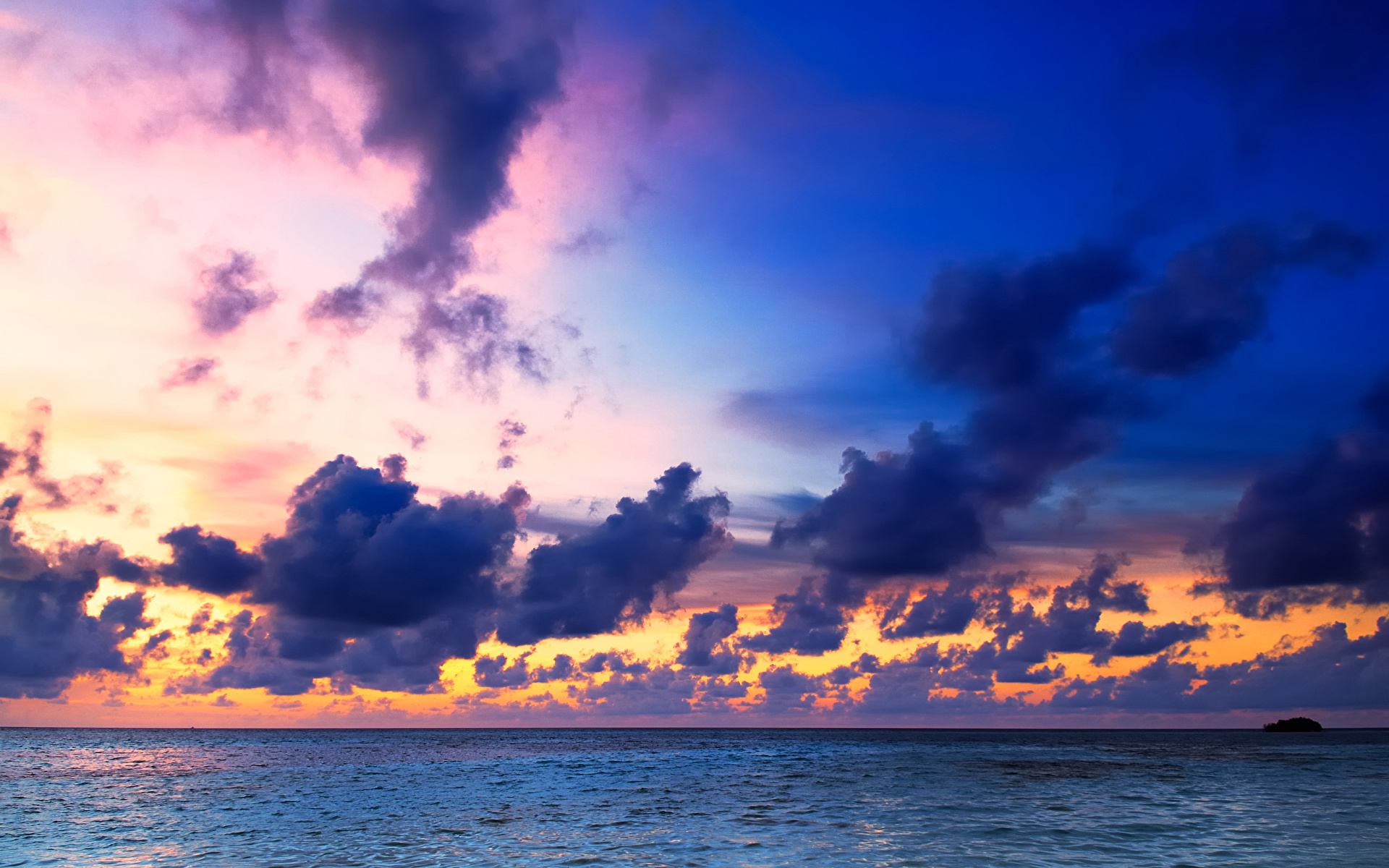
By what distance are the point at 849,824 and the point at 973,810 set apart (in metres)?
10.2

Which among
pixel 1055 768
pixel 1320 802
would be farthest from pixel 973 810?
pixel 1055 768

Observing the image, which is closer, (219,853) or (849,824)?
(219,853)

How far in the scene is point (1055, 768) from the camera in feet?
319

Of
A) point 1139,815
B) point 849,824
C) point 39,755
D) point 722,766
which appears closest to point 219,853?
point 849,824

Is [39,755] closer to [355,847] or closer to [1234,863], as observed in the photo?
[355,847]

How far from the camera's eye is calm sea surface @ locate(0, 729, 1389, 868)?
1414 inches

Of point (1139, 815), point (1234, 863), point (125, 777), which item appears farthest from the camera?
point (125, 777)

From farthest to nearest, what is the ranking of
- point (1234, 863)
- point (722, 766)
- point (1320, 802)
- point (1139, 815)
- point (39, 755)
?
point (39, 755) < point (722, 766) < point (1320, 802) < point (1139, 815) < point (1234, 863)

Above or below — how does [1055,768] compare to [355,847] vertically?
below

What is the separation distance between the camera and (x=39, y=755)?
145 metres

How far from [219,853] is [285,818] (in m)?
13.7

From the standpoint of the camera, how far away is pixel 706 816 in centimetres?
5009

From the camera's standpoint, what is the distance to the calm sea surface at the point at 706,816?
35.9 m

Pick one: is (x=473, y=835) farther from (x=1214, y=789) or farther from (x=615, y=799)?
(x=1214, y=789)
